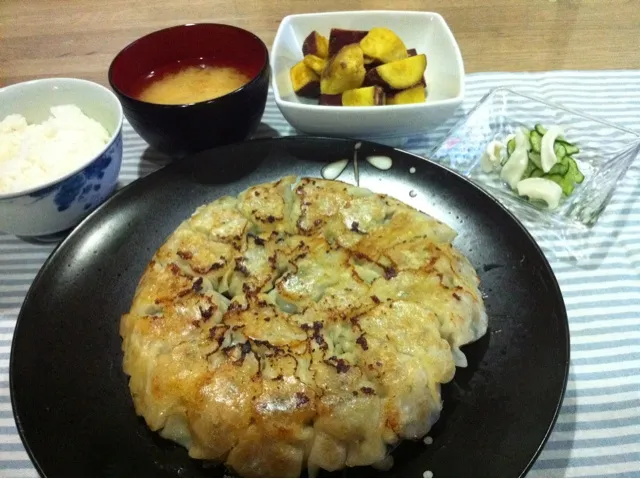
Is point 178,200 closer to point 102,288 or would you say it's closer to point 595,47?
point 102,288

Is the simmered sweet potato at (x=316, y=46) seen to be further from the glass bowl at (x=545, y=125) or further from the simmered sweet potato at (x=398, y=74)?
the glass bowl at (x=545, y=125)

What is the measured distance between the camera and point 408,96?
243cm

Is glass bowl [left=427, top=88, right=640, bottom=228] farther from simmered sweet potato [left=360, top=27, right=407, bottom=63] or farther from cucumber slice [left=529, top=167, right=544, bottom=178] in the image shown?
simmered sweet potato [left=360, top=27, right=407, bottom=63]

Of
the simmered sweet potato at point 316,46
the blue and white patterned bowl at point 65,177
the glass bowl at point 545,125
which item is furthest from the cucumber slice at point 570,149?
the blue and white patterned bowl at point 65,177

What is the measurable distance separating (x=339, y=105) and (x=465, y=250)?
94 centimetres

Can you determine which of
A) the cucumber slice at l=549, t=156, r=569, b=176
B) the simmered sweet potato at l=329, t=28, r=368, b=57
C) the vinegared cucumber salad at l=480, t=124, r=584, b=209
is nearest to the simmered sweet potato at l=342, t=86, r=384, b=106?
the simmered sweet potato at l=329, t=28, r=368, b=57

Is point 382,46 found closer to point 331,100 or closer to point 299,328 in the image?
point 331,100

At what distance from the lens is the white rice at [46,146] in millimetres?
2141

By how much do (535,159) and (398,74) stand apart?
2.40 ft

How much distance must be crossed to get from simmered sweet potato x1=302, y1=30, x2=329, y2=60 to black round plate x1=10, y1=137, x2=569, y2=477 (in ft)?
2.25

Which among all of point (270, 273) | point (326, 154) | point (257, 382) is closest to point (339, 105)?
point (326, 154)

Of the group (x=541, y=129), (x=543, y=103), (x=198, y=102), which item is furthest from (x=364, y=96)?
(x=543, y=103)

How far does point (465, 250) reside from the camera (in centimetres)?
196

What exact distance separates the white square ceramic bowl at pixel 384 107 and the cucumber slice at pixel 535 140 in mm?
377
